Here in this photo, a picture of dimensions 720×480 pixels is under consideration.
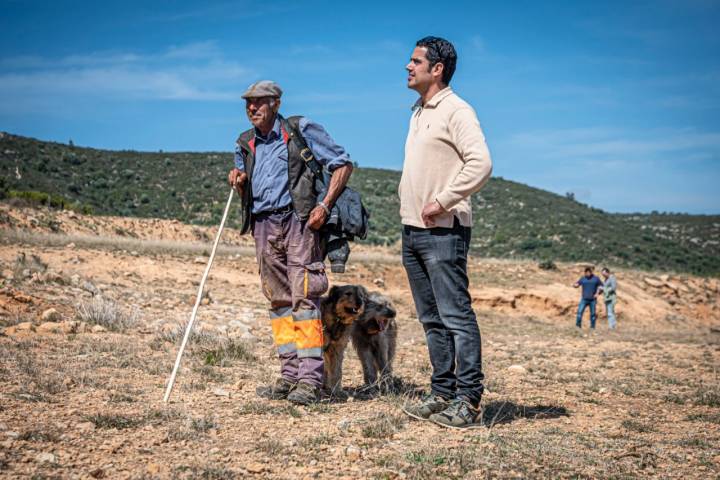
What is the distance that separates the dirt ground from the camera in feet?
12.2

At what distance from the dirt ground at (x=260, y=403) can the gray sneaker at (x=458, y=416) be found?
8cm

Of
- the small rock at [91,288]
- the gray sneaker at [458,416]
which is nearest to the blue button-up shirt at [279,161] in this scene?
the gray sneaker at [458,416]

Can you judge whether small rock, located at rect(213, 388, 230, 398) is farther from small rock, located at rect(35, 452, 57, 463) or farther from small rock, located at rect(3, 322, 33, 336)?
small rock, located at rect(3, 322, 33, 336)

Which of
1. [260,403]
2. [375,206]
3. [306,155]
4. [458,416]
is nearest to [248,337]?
[260,403]

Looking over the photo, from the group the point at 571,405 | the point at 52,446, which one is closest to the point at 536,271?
the point at 571,405

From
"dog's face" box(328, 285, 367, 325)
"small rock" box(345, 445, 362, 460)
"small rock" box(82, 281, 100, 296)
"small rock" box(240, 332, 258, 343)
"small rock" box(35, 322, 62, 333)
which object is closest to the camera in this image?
"small rock" box(345, 445, 362, 460)

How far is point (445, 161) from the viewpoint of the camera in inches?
177

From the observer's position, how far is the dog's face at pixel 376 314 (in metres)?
6.05

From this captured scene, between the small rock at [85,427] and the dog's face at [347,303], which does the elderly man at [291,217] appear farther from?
the small rock at [85,427]

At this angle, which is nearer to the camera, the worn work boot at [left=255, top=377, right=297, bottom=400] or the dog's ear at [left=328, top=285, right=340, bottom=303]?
the worn work boot at [left=255, top=377, right=297, bottom=400]

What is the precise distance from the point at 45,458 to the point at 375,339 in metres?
3.33

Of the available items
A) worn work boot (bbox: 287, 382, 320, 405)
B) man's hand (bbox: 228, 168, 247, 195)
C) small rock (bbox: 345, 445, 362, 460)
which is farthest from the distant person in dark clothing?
small rock (bbox: 345, 445, 362, 460)

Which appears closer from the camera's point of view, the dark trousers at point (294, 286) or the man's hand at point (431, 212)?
the man's hand at point (431, 212)

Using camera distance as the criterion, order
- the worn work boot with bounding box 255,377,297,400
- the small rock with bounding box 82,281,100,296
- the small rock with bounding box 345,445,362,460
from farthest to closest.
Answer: the small rock with bounding box 82,281,100,296, the worn work boot with bounding box 255,377,297,400, the small rock with bounding box 345,445,362,460
